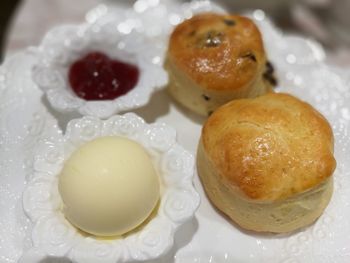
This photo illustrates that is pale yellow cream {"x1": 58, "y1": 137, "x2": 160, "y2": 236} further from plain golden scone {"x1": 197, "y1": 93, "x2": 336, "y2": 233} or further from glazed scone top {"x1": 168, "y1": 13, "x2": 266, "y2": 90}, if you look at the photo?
glazed scone top {"x1": 168, "y1": 13, "x2": 266, "y2": 90}

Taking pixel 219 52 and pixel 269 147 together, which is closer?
pixel 269 147

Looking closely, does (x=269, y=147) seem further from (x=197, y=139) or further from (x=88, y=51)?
(x=88, y=51)

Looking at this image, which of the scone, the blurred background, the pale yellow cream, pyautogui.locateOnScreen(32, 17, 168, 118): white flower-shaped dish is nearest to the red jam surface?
pyautogui.locateOnScreen(32, 17, 168, 118): white flower-shaped dish

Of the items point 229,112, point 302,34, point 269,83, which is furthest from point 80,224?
point 302,34

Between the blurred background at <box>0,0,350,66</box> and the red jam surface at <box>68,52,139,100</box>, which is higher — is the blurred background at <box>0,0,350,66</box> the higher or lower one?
the lower one

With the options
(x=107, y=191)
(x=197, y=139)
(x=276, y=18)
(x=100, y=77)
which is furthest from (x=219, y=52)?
(x=276, y=18)

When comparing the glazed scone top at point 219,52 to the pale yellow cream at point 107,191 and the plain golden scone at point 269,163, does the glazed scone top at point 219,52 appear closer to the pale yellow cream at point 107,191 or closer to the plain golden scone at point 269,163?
the plain golden scone at point 269,163

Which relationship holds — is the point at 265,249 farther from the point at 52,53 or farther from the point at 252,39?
the point at 52,53

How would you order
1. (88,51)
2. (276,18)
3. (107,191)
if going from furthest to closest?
(276,18), (88,51), (107,191)
